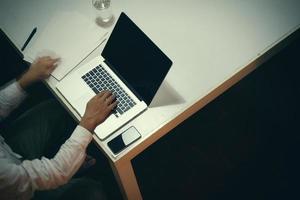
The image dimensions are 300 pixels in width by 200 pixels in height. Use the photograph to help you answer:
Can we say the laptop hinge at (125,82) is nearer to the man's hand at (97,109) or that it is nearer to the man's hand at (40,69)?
the man's hand at (97,109)

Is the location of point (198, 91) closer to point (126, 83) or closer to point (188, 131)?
point (126, 83)

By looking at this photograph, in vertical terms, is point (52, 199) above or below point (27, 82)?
below

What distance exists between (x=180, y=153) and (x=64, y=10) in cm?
93

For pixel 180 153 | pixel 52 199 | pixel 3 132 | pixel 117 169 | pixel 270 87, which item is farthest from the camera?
pixel 270 87

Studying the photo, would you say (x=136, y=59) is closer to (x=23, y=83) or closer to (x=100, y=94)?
(x=100, y=94)

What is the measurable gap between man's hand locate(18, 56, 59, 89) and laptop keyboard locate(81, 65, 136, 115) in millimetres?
141

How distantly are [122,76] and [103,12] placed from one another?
34 centimetres

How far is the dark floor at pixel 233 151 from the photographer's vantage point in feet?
5.94

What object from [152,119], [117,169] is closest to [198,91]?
[152,119]

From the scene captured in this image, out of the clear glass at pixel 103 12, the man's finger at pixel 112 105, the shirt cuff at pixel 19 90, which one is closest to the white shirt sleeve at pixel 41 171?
the man's finger at pixel 112 105

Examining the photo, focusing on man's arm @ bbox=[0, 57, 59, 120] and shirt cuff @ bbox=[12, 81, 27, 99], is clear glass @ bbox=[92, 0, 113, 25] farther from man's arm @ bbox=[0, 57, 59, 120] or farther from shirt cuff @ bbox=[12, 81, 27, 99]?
shirt cuff @ bbox=[12, 81, 27, 99]

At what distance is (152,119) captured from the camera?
4.24 feet

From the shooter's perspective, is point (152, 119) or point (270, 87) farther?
point (270, 87)

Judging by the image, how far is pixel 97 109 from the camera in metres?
1.28
